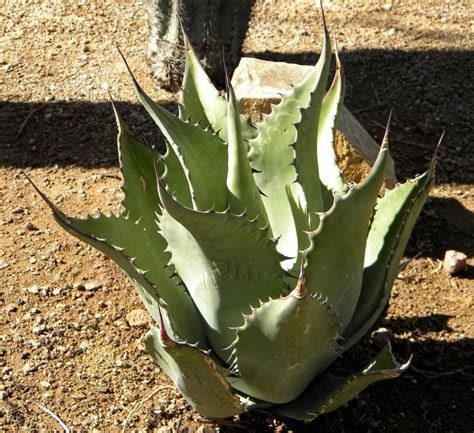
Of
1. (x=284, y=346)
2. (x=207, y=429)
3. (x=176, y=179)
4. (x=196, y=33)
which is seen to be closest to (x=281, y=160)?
(x=176, y=179)

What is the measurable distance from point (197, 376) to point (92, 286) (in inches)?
44.6

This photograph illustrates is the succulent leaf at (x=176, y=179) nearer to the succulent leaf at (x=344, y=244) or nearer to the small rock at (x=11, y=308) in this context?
the succulent leaf at (x=344, y=244)

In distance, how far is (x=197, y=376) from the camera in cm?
189

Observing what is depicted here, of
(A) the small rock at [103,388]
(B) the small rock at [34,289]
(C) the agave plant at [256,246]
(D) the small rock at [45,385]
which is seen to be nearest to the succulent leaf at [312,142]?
(C) the agave plant at [256,246]

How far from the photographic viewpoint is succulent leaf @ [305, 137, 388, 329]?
1.79 meters

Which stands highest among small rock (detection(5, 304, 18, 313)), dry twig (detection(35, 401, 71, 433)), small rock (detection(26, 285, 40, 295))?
dry twig (detection(35, 401, 71, 433))

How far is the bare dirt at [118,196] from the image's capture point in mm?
2488

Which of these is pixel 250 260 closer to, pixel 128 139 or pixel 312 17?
pixel 128 139

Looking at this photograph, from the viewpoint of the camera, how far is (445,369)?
259 cm

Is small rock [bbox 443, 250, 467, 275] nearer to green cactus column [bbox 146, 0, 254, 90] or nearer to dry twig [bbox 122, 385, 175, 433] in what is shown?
dry twig [bbox 122, 385, 175, 433]

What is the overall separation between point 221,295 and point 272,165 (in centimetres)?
38

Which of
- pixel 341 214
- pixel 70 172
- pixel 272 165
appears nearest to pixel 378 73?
pixel 70 172

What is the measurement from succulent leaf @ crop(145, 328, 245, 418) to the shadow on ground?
1.80 metres

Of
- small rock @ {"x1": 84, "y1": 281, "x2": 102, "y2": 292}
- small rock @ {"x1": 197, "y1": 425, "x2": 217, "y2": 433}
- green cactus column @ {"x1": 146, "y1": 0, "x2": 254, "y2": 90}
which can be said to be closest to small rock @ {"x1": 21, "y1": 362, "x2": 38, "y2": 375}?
small rock @ {"x1": 84, "y1": 281, "x2": 102, "y2": 292}
